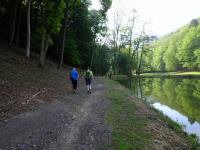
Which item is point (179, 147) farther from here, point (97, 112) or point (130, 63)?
point (130, 63)

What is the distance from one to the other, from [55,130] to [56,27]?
18.3 meters

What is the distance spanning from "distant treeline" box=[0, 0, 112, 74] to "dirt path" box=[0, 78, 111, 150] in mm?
13201

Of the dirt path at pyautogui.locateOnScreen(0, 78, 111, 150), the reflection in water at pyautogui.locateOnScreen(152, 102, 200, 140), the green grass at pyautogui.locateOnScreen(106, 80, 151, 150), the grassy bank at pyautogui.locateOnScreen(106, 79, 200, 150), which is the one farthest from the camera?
the reflection in water at pyautogui.locateOnScreen(152, 102, 200, 140)

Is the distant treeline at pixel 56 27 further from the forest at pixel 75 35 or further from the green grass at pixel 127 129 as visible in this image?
the green grass at pixel 127 129

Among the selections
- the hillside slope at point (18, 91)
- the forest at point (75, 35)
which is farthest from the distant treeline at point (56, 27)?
the hillside slope at point (18, 91)

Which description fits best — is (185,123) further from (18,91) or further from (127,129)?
(18,91)

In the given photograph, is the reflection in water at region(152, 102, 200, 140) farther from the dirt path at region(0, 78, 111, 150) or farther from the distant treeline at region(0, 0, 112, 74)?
the distant treeline at region(0, 0, 112, 74)

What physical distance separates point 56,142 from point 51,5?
63.7ft

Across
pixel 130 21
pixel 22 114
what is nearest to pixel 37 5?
pixel 22 114

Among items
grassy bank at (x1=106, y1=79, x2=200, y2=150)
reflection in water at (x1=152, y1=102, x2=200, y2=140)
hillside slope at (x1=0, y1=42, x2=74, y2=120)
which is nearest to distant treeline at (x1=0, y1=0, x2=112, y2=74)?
hillside slope at (x1=0, y1=42, x2=74, y2=120)

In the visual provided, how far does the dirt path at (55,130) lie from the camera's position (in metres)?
7.09

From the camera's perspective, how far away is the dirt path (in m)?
7.09

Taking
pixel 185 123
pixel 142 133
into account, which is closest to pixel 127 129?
pixel 142 133

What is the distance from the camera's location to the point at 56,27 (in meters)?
25.3
